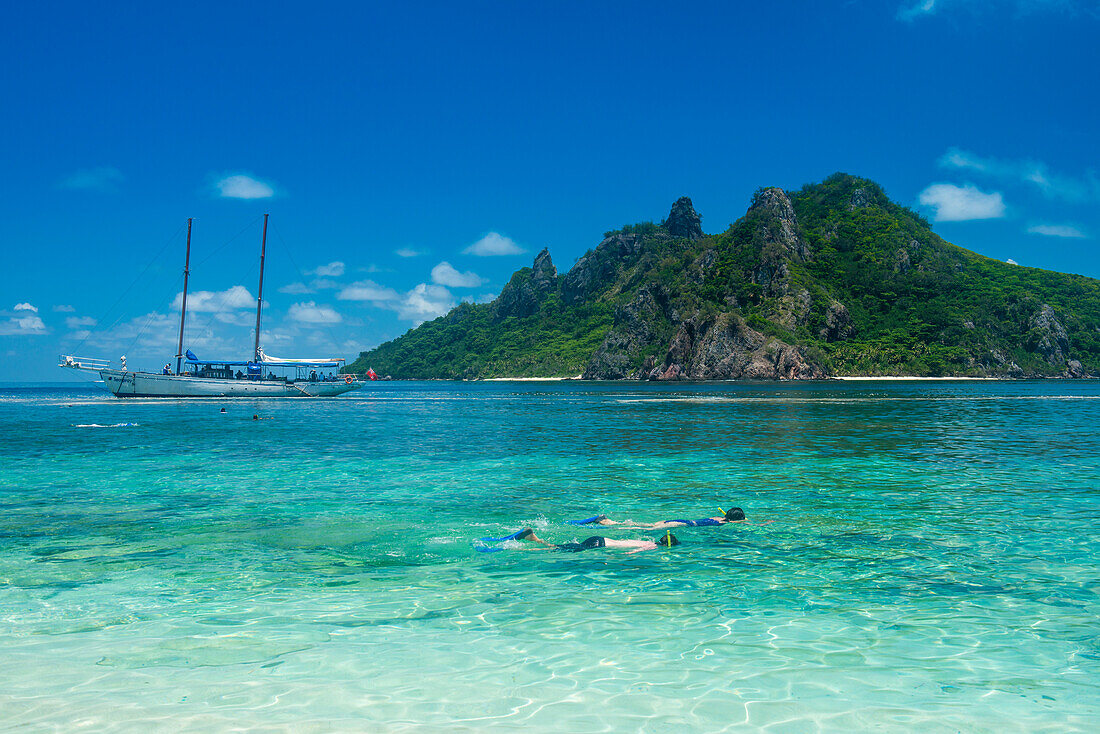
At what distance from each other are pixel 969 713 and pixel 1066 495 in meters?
13.0

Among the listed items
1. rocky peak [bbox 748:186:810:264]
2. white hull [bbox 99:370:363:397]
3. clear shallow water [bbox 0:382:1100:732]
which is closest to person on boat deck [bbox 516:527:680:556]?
clear shallow water [bbox 0:382:1100:732]

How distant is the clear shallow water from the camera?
5449 mm

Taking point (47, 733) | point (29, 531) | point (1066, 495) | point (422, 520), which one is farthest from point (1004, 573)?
point (29, 531)

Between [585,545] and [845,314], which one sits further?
[845,314]

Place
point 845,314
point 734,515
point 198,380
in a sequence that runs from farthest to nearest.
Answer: point 845,314, point 198,380, point 734,515

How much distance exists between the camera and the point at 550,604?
27.0ft

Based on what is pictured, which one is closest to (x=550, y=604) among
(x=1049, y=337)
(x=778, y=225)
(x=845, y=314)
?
(x=845, y=314)

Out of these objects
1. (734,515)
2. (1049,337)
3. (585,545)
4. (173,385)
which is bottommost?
(585,545)

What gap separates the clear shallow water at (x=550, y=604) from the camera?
215 inches

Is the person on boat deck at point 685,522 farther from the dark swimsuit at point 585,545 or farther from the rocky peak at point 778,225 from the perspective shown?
the rocky peak at point 778,225

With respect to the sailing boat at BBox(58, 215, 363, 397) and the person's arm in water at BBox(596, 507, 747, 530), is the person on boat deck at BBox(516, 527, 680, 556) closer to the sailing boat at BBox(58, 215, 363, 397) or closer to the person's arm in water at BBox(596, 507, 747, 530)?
the person's arm in water at BBox(596, 507, 747, 530)

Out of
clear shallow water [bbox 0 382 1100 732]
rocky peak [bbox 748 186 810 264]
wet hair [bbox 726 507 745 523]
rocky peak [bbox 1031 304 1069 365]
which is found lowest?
clear shallow water [bbox 0 382 1100 732]

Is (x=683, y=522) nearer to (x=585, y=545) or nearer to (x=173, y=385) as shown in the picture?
(x=585, y=545)

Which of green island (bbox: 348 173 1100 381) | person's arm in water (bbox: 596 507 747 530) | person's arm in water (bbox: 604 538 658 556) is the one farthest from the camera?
green island (bbox: 348 173 1100 381)
